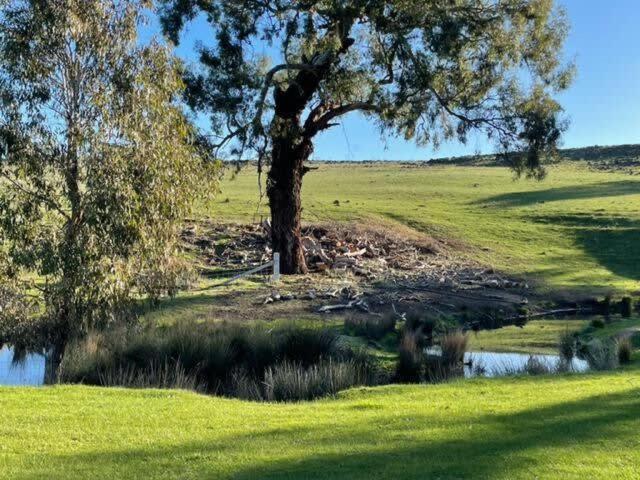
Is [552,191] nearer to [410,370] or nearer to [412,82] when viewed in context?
[412,82]

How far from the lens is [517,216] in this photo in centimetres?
4944

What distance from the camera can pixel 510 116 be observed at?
2995 centimetres

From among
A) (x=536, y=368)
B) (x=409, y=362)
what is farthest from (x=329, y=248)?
(x=536, y=368)

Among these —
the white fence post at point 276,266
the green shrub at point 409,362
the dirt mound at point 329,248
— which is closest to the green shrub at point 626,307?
the dirt mound at point 329,248

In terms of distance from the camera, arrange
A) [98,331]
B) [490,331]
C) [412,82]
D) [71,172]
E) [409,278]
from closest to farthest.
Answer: [71,172] → [98,331] → [490,331] → [412,82] → [409,278]

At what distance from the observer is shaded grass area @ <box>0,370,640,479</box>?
27.5ft

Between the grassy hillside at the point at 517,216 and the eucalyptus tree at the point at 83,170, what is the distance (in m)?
16.2

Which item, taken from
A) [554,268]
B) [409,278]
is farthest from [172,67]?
[554,268]

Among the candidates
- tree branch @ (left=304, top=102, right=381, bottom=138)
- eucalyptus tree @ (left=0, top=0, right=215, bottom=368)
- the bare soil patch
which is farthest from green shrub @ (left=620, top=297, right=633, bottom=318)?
eucalyptus tree @ (left=0, top=0, right=215, bottom=368)

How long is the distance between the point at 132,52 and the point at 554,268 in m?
26.0

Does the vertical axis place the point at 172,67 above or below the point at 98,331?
above

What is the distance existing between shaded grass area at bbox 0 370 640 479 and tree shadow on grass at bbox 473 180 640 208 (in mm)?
42594

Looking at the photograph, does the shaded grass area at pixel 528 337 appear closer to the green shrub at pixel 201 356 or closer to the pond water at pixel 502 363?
the pond water at pixel 502 363

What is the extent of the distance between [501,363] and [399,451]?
10.8 metres
